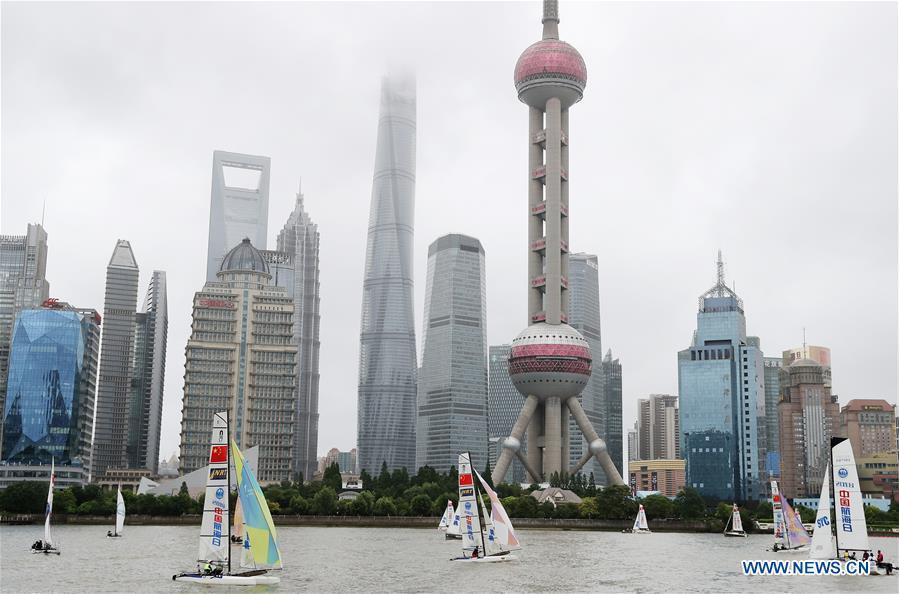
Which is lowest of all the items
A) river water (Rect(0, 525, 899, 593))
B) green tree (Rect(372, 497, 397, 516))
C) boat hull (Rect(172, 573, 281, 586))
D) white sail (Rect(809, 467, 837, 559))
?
river water (Rect(0, 525, 899, 593))

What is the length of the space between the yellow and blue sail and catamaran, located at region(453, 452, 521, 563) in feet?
65.8

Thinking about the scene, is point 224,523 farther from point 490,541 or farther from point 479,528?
point 490,541

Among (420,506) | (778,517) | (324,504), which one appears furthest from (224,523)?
(420,506)

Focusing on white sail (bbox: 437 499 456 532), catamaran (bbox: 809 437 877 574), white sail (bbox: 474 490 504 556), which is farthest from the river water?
white sail (bbox: 437 499 456 532)

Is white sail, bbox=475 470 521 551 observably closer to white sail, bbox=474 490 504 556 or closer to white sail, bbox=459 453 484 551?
white sail, bbox=474 490 504 556

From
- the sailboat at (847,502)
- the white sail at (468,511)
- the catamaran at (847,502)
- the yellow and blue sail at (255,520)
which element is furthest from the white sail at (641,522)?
the yellow and blue sail at (255,520)

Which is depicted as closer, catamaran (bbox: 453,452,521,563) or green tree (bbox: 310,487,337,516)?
catamaran (bbox: 453,452,521,563)

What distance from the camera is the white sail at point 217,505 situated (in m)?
69.9

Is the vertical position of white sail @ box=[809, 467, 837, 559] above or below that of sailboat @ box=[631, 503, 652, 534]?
above

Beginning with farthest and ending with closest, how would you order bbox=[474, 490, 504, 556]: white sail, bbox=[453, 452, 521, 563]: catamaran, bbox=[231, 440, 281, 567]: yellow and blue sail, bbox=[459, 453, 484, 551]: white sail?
bbox=[474, 490, 504, 556]: white sail
bbox=[453, 452, 521, 563]: catamaran
bbox=[459, 453, 484, 551]: white sail
bbox=[231, 440, 281, 567]: yellow and blue sail

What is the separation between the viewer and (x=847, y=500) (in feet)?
251

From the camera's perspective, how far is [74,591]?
7094 cm

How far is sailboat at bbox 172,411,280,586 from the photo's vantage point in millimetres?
69938

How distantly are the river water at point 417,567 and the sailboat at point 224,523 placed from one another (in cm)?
119
